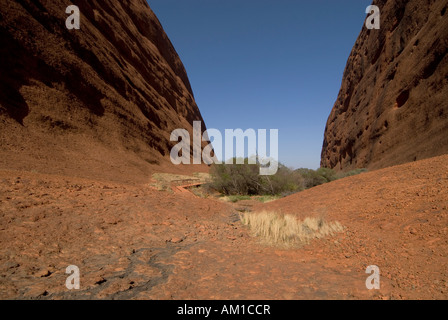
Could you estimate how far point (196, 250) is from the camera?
4227mm

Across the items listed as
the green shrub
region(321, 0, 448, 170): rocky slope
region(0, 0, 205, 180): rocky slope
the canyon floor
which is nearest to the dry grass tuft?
the canyon floor

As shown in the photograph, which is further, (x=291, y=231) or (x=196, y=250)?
(x=291, y=231)

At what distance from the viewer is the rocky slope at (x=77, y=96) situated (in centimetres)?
1305

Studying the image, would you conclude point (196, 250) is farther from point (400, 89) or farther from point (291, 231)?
point (400, 89)

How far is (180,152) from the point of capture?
32.0 meters

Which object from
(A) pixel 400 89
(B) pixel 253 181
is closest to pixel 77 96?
(B) pixel 253 181

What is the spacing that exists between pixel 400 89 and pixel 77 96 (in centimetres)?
2519

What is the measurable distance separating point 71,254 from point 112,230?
1121mm

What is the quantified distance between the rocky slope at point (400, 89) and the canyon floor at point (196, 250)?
39.7 feet

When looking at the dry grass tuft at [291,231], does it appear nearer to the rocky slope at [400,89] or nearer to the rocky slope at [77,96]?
the rocky slope at [77,96]

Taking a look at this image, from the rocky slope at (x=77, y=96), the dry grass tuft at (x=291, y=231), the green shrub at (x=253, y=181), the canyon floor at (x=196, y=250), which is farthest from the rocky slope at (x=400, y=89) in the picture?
the rocky slope at (x=77, y=96)

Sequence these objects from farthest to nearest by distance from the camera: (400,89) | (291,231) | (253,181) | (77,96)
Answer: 1. (400,89)
2. (253,181)
3. (77,96)
4. (291,231)

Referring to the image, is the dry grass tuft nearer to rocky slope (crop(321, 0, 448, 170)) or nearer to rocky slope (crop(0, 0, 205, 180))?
rocky slope (crop(0, 0, 205, 180))
